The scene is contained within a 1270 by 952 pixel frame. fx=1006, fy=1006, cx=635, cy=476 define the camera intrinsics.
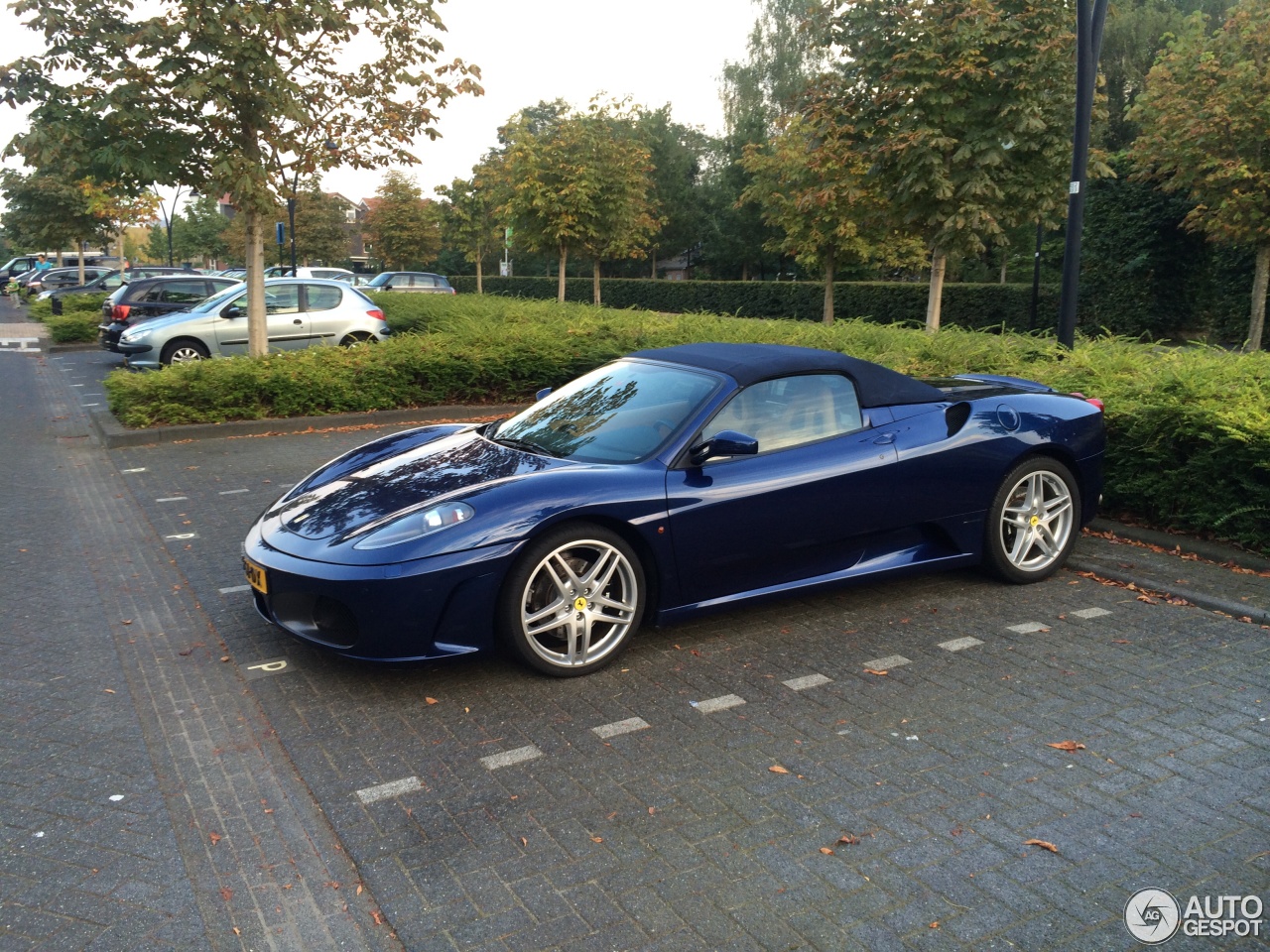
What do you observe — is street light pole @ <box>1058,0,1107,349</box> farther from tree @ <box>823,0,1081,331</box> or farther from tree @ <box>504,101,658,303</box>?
tree @ <box>504,101,658,303</box>

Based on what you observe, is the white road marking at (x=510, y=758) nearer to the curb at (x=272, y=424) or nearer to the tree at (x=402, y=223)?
the curb at (x=272, y=424)

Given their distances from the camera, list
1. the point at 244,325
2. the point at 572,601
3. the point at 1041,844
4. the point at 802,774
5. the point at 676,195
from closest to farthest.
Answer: the point at 1041,844 < the point at 802,774 < the point at 572,601 < the point at 244,325 < the point at 676,195

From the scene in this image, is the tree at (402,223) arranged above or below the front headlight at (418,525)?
above

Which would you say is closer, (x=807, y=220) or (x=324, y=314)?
(x=324, y=314)

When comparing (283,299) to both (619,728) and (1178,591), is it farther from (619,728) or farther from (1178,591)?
(1178,591)

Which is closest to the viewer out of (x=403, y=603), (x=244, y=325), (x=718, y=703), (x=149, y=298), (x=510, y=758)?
(x=510, y=758)

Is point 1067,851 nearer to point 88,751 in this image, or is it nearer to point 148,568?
point 88,751

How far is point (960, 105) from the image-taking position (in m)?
13.3

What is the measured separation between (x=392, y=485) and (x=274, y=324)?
468 inches

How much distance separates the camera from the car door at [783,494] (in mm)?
4809

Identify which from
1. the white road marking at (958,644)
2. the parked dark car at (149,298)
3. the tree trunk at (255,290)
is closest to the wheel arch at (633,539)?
the white road marking at (958,644)

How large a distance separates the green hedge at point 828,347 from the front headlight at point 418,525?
15.9ft

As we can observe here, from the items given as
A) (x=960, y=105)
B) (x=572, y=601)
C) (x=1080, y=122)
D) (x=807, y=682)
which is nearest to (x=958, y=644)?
(x=807, y=682)

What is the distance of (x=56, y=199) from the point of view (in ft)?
124
